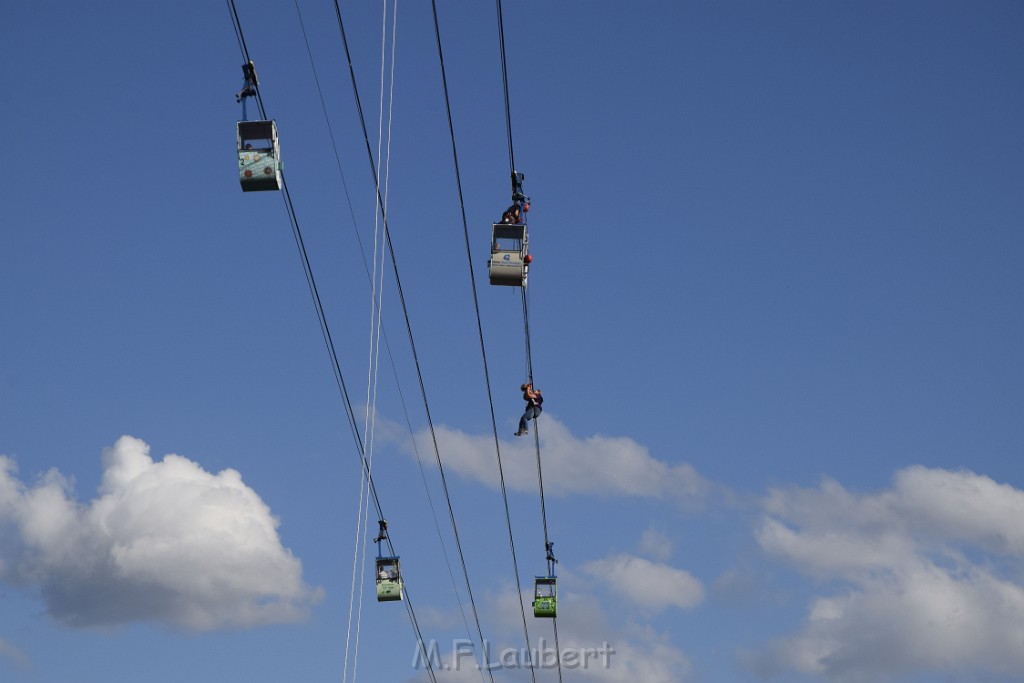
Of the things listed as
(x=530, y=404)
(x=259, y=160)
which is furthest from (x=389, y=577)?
(x=259, y=160)

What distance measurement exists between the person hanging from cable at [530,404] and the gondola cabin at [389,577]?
525cm

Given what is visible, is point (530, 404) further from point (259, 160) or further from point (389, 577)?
point (259, 160)

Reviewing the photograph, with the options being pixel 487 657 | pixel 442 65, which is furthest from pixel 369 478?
pixel 487 657

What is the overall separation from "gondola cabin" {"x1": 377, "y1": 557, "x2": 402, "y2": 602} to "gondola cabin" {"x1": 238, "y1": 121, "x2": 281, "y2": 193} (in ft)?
58.5

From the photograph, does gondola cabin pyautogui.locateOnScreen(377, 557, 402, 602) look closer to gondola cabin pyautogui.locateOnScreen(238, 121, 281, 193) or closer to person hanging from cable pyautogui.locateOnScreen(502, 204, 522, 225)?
person hanging from cable pyautogui.locateOnScreen(502, 204, 522, 225)

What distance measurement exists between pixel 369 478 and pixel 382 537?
6.45 meters

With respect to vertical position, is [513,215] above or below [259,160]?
above

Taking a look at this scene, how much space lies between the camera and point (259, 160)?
27.2 meters

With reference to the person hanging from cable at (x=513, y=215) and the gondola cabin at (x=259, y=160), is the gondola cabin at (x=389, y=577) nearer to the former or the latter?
the person hanging from cable at (x=513, y=215)

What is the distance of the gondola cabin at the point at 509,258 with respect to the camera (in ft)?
126

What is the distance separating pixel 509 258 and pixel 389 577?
996 centimetres

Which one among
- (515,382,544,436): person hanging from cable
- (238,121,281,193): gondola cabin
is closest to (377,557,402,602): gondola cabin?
(515,382,544,436): person hanging from cable

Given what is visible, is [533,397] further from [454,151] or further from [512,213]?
[454,151]

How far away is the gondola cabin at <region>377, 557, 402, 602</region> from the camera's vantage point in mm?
43125
